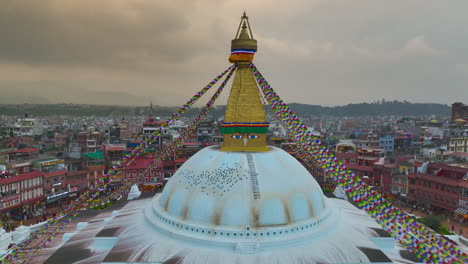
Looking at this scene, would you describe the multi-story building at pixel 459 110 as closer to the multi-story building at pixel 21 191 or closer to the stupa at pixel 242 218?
the stupa at pixel 242 218

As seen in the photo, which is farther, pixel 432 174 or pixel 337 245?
pixel 432 174

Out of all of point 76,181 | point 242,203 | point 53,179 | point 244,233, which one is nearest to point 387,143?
point 76,181

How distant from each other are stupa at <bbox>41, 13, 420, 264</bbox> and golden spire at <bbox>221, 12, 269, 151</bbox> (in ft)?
0.14

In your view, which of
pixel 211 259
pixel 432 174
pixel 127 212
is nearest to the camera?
pixel 211 259

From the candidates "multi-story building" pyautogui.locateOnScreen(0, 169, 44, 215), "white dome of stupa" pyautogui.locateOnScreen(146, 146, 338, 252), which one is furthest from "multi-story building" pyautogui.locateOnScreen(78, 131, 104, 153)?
"white dome of stupa" pyautogui.locateOnScreen(146, 146, 338, 252)

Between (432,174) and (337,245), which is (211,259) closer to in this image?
(337,245)

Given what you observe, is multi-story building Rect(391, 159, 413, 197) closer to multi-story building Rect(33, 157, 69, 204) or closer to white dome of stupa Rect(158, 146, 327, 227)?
white dome of stupa Rect(158, 146, 327, 227)

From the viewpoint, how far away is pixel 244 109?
14820 mm

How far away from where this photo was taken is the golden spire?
14.8 m

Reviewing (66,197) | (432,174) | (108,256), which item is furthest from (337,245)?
(66,197)

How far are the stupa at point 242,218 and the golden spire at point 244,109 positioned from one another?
0.14ft

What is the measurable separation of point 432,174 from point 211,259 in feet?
92.2

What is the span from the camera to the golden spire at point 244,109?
14.8 metres

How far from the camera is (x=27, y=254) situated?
15.4 m
